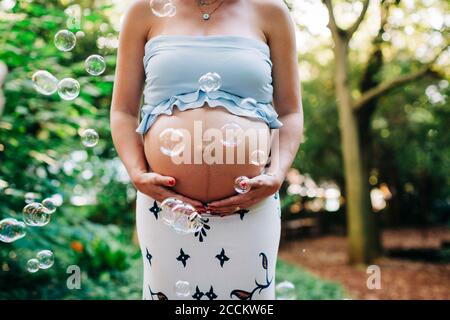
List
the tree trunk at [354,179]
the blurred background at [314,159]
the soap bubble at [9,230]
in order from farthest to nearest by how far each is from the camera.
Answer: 1. the tree trunk at [354,179]
2. the blurred background at [314,159]
3. the soap bubble at [9,230]

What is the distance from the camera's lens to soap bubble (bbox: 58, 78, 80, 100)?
2363 millimetres

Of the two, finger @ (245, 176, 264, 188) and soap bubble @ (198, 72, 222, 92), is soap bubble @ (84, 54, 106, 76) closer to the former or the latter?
soap bubble @ (198, 72, 222, 92)

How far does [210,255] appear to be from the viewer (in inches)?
57.4

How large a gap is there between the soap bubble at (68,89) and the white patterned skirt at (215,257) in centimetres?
109

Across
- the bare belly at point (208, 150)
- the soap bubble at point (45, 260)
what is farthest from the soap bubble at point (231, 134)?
the soap bubble at point (45, 260)

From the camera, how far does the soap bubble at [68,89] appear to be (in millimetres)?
2363

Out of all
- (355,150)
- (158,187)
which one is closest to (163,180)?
(158,187)

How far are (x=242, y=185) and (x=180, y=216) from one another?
205 mm

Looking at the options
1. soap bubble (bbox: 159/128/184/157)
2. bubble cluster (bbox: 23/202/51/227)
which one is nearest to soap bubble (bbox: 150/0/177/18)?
soap bubble (bbox: 159/128/184/157)

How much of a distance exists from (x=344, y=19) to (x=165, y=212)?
29.8 ft

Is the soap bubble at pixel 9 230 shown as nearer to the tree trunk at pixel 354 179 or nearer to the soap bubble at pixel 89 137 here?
the soap bubble at pixel 89 137

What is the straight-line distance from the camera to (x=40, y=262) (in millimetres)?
2328
